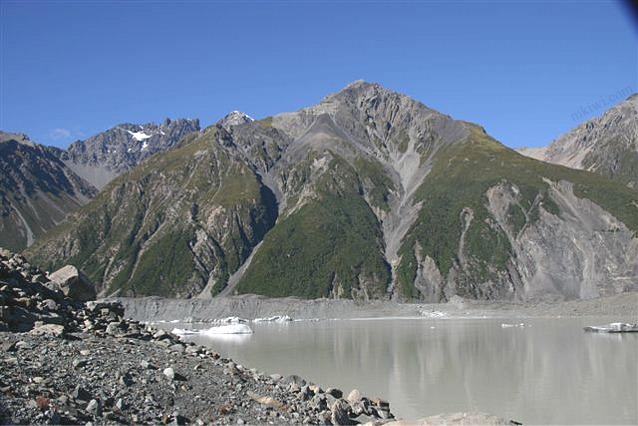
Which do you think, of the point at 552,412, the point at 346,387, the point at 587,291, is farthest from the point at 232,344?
the point at 587,291

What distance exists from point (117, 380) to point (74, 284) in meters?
15.1

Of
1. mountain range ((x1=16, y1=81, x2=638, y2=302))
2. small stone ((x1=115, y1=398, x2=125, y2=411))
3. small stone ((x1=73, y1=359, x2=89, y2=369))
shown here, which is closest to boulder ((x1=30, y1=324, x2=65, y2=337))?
small stone ((x1=73, y1=359, x2=89, y2=369))

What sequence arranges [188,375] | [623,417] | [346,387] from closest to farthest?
1. [188,375]
2. [623,417]
3. [346,387]

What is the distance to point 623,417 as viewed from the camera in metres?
21.9

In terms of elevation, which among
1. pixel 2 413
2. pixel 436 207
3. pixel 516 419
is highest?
pixel 436 207

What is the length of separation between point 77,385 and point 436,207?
171 m

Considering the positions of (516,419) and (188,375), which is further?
(516,419)

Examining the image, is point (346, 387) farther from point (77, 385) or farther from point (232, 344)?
point (232, 344)

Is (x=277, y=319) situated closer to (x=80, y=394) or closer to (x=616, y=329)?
(x=616, y=329)

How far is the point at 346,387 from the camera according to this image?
29.8 metres

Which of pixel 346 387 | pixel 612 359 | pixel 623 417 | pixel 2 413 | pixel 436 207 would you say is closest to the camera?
pixel 2 413

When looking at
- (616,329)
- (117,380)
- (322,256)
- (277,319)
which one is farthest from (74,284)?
(322,256)

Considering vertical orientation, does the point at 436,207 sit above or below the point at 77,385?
above

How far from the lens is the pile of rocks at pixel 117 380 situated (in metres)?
14.4
